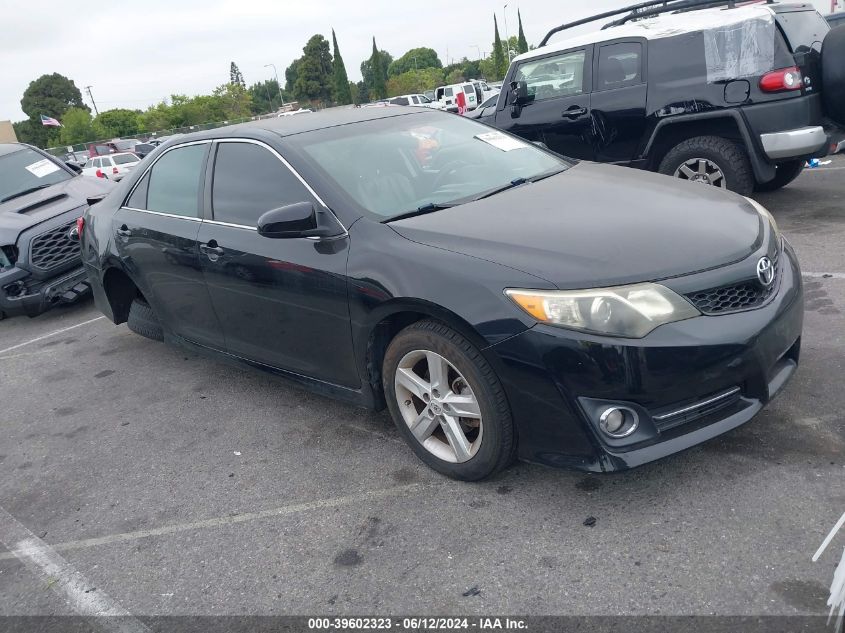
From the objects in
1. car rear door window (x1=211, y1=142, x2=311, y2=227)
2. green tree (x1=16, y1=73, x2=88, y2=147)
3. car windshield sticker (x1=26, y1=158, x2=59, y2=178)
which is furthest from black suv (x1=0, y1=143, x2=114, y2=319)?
green tree (x1=16, y1=73, x2=88, y2=147)

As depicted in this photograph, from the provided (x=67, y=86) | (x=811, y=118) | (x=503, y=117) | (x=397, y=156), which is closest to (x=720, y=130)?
(x=811, y=118)

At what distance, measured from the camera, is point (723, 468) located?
294 centimetres

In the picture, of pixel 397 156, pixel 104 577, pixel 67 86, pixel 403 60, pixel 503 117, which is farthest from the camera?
pixel 403 60

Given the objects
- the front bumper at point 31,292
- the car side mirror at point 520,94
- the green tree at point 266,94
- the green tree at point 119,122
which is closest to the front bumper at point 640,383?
the car side mirror at point 520,94

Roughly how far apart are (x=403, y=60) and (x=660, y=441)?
141 meters

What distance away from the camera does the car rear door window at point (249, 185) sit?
362cm

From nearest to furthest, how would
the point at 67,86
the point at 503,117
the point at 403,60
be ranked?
the point at 503,117, the point at 67,86, the point at 403,60

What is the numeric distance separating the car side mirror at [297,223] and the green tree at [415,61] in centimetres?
13240

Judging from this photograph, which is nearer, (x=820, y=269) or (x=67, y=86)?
(x=820, y=269)

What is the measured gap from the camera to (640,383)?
2.55 meters

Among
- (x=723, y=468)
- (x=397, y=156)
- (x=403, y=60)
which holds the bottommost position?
(x=723, y=468)

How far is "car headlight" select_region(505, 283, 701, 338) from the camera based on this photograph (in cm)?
257

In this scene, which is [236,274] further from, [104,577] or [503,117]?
[503,117]

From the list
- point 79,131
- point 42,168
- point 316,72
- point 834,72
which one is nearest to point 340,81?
point 316,72
